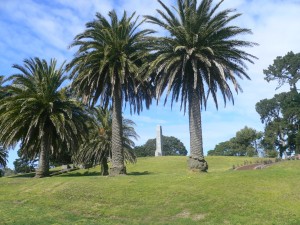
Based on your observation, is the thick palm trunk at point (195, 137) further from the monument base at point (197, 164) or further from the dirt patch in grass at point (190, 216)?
the dirt patch in grass at point (190, 216)

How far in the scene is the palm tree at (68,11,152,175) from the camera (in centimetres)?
2852

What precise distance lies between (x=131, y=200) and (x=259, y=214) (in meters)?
6.65

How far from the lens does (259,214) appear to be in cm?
1614

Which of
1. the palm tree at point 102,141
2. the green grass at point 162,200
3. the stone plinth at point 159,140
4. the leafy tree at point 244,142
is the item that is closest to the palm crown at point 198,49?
the green grass at point 162,200

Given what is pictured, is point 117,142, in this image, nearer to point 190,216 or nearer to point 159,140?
point 190,216

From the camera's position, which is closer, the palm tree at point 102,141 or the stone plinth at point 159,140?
the palm tree at point 102,141

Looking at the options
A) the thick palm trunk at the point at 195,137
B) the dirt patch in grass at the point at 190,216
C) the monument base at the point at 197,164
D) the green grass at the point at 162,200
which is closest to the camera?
the green grass at the point at 162,200

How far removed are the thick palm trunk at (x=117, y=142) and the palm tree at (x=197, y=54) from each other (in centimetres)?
369

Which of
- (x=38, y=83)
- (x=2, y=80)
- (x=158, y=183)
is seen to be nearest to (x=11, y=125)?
(x=38, y=83)

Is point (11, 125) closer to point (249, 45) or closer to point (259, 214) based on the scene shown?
point (249, 45)

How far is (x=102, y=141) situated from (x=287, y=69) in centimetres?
5551

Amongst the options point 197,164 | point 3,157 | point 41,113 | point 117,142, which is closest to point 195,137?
point 197,164

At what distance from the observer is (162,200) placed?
19.0 meters

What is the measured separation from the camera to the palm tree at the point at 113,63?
93.6ft
